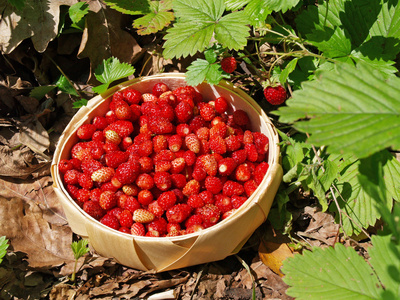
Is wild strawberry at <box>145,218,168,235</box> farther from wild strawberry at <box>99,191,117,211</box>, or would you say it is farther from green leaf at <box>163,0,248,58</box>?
green leaf at <box>163,0,248,58</box>

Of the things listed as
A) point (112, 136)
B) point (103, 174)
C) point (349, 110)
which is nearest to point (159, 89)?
point (112, 136)

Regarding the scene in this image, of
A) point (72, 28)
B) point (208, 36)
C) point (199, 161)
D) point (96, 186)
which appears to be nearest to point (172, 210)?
point (199, 161)

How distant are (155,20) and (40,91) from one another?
2.92 feet

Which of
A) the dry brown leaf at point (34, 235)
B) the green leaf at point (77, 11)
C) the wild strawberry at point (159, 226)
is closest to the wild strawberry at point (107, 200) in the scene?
the wild strawberry at point (159, 226)

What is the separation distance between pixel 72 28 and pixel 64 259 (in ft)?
4.74

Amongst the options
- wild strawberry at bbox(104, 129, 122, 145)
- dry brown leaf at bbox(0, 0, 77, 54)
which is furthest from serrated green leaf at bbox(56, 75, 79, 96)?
wild strawberry at bbox(104, 129, 122, 145)

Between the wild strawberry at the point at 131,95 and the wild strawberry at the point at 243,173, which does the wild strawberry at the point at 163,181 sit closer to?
the wild strawberry at the point at 243,173

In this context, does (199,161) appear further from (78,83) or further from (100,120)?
(78,83)

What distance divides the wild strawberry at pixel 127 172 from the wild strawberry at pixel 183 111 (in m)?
0.39

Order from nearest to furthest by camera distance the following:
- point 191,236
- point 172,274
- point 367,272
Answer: point 367,272, point 191,236, point 172,274

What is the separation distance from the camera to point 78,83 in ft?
8.57

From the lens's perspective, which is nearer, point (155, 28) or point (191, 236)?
point (191, 236)

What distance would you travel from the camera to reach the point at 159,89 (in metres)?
2.32

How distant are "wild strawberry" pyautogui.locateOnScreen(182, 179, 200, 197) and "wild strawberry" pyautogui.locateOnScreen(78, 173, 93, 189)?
1.66 ft
